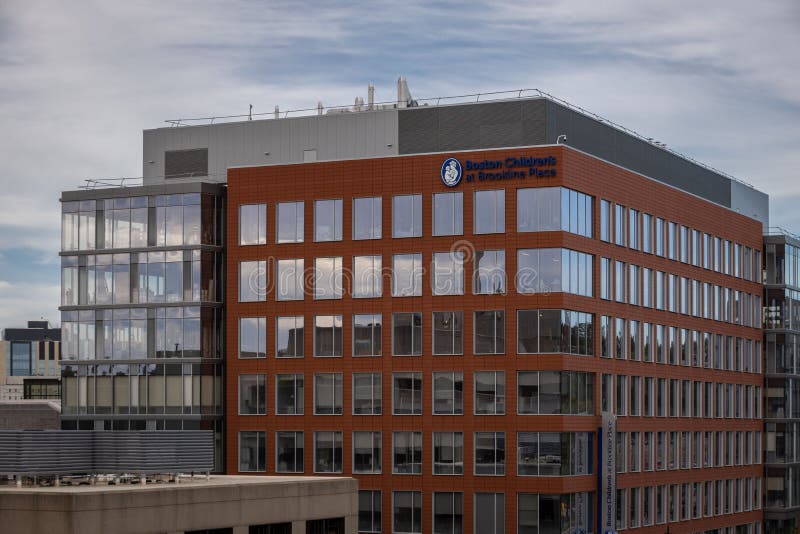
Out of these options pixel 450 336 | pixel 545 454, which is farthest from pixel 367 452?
pixel 545 454

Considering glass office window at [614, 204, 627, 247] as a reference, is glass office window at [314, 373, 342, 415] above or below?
below

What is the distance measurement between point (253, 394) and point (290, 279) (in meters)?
7.83

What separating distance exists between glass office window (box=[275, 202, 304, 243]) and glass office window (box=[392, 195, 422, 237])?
6.51 metres

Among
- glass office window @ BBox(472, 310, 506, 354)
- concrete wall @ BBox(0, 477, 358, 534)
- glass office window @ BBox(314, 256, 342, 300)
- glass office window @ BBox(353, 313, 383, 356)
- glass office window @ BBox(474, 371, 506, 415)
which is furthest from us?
glass office window @ BBox(314, 256, 342, 300)

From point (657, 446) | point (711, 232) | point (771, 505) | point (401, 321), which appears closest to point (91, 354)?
point (401, 321)

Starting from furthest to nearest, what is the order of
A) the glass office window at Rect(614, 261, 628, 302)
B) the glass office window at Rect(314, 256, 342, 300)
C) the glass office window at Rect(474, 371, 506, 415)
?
the glass office window at Rect(614, 261, 628, 302), the glass office window at Rect(314, 256, 342, 300), the glass office window at Rect(474, 371, 506, 415)

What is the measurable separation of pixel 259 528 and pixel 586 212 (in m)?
35.2

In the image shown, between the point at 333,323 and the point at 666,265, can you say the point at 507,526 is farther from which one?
the point at 666,265

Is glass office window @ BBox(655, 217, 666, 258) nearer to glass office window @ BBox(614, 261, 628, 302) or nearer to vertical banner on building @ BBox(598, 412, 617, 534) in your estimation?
glass office window @ BBox(614, 261, 628, 302)

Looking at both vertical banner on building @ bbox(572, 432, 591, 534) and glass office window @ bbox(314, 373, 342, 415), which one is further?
glass office window @ bbox(314, 373, 342, 415)

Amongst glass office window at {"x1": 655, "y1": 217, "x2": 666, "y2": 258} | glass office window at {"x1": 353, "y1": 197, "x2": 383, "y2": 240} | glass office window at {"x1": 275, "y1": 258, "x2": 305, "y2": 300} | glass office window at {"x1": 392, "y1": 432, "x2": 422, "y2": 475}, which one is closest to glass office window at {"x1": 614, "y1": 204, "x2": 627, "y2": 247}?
glass office window at {"x1": 655, "y1": 217, "x2": 666, "y2": 258}

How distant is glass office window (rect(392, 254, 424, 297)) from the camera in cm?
9288

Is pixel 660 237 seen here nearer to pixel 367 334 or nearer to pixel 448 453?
pixel 367 334

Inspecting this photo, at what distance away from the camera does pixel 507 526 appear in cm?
8894
